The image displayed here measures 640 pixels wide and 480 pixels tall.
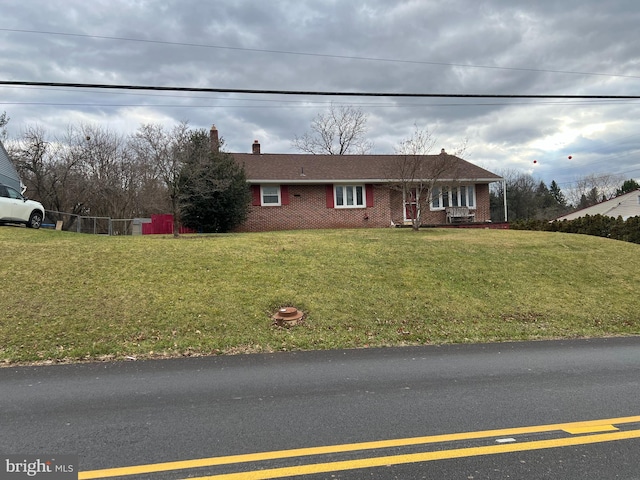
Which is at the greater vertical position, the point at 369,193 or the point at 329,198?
the point at 369,193

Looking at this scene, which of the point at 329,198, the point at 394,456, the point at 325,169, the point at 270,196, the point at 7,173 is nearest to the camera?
the point at 394,456

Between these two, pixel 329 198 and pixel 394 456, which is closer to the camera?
→ pixel 394 456

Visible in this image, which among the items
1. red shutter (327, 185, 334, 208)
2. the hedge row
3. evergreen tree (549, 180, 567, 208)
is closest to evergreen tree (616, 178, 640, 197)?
evergreen tree (549, 180, 567, 208)

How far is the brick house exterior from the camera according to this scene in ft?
77.7

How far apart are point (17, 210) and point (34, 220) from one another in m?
0.94

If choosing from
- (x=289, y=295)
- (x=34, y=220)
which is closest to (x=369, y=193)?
(x=289, y=295)

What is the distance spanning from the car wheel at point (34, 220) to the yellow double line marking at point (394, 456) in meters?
18.7

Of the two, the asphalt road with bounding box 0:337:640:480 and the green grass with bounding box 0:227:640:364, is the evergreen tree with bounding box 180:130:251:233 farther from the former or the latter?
the asphalt road with bounding box 0:337:640:480

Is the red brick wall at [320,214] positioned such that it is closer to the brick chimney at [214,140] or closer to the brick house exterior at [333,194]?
the brick house exterior at [333,194]

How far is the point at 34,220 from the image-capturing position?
18.2 metres

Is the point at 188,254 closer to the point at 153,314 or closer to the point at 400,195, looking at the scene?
the point at 153,314

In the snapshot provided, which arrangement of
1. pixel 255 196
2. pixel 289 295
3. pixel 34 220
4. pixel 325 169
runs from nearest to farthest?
pixel 289 295, pixel 34 220, pixel 255 196, pixel 325 169

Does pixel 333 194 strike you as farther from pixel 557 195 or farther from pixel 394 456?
pixel 557 195

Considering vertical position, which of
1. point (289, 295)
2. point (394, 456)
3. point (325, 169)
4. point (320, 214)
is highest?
point (325, 169)
